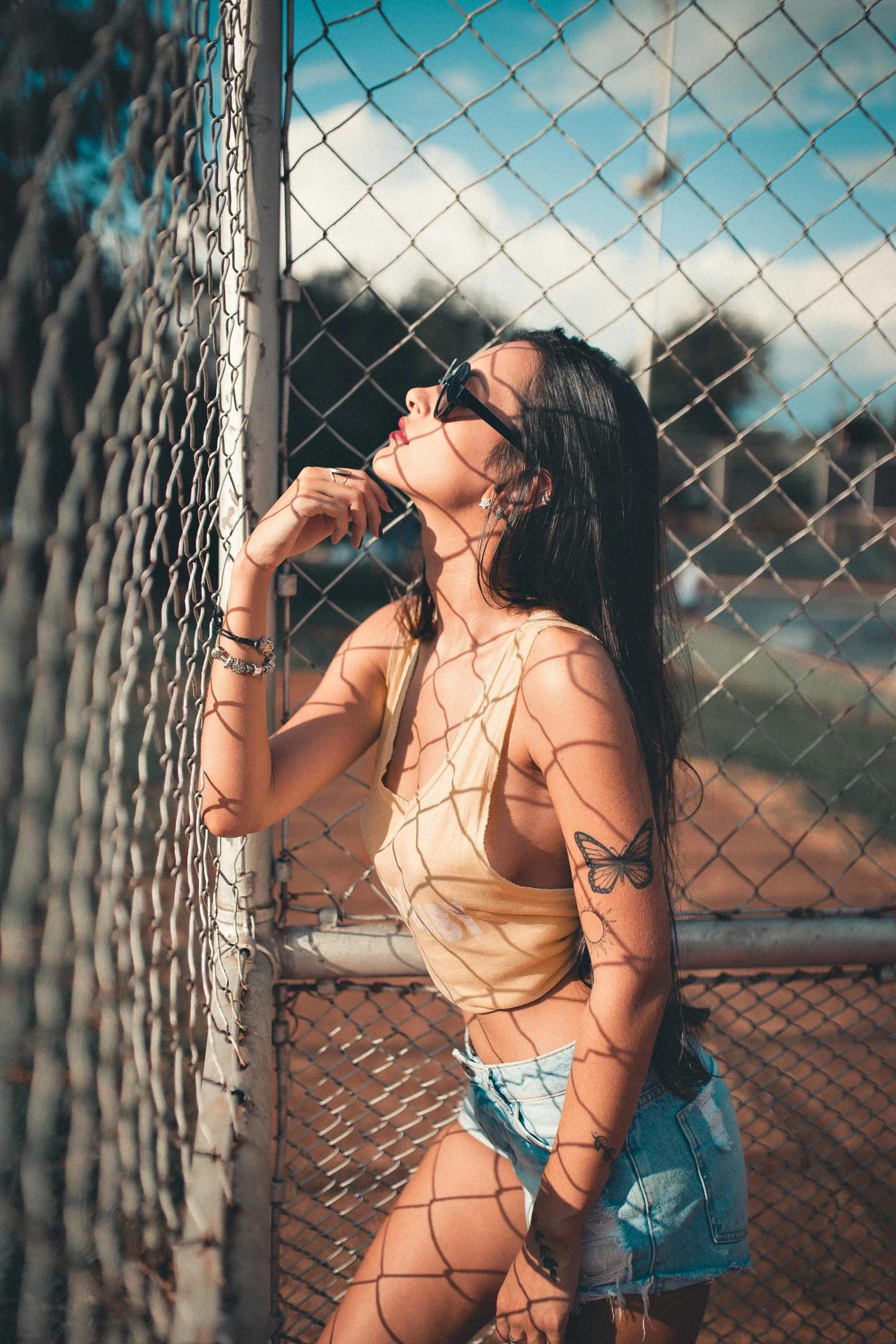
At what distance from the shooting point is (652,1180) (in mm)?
1204

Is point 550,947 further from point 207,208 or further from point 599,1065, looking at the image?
point 207,208

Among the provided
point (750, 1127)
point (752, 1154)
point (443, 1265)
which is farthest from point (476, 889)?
point (750, 1127)

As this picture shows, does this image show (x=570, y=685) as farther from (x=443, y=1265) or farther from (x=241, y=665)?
(x=443, y=1265)

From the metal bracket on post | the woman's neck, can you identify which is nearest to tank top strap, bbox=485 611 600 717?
the woman's neck

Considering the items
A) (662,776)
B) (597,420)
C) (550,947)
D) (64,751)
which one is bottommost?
(550,947)

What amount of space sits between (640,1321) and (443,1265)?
338mm

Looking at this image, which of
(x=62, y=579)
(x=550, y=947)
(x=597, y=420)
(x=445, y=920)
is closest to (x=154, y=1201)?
(x=445, y=920)

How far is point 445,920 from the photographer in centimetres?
128

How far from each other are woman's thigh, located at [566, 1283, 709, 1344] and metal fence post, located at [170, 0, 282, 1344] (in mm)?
582

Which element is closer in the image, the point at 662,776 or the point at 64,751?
the point at 64,751

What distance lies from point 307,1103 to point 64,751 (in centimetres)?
324

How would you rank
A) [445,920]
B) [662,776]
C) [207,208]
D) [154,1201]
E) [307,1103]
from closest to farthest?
[154,1201]
[207,208]
[445,920]
[662,776]
[307,1103]

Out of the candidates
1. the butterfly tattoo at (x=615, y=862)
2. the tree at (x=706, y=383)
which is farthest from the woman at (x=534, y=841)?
the tree at (x=706, y=383)

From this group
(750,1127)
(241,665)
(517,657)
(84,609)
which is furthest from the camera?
(750,1127)
